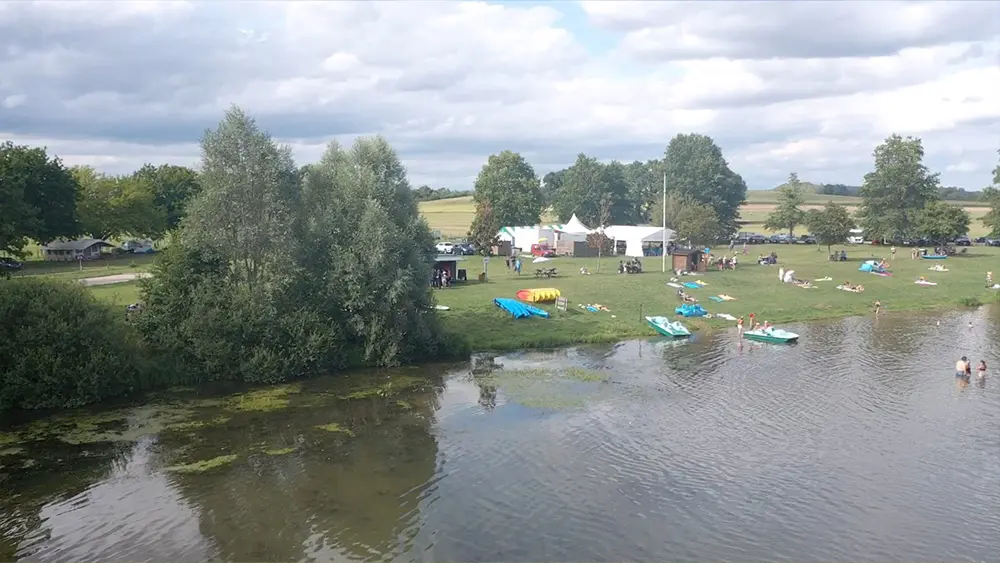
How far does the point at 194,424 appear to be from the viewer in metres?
33.3

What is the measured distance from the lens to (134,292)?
5525 cm

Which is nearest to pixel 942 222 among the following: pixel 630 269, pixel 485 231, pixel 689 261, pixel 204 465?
pixel 689 261

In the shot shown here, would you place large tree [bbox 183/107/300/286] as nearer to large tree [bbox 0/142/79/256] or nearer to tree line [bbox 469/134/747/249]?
large tree [bbox 0/142/79/256]

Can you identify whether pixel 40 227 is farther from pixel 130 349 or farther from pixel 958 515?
pixel 958 515

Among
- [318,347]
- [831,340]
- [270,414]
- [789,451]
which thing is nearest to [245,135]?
[318,347]

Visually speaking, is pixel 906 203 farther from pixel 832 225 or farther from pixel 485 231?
pixel 485 231

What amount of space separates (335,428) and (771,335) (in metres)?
32.5

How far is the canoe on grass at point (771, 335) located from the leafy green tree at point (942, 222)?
206 ft

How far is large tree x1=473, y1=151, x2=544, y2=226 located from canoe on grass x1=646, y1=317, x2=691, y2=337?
223 ft

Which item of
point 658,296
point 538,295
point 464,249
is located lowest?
point 658,296

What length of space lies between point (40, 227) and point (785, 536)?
3134 inches

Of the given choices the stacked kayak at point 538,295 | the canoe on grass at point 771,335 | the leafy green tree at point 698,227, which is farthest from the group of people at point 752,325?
the leafy green tree at point 698,227

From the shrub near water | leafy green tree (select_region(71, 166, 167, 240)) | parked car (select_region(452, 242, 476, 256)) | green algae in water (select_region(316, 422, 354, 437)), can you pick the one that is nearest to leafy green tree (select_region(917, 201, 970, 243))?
parked car (select_region(452, 242, 476, 256))

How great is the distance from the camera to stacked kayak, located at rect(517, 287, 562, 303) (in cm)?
5869
